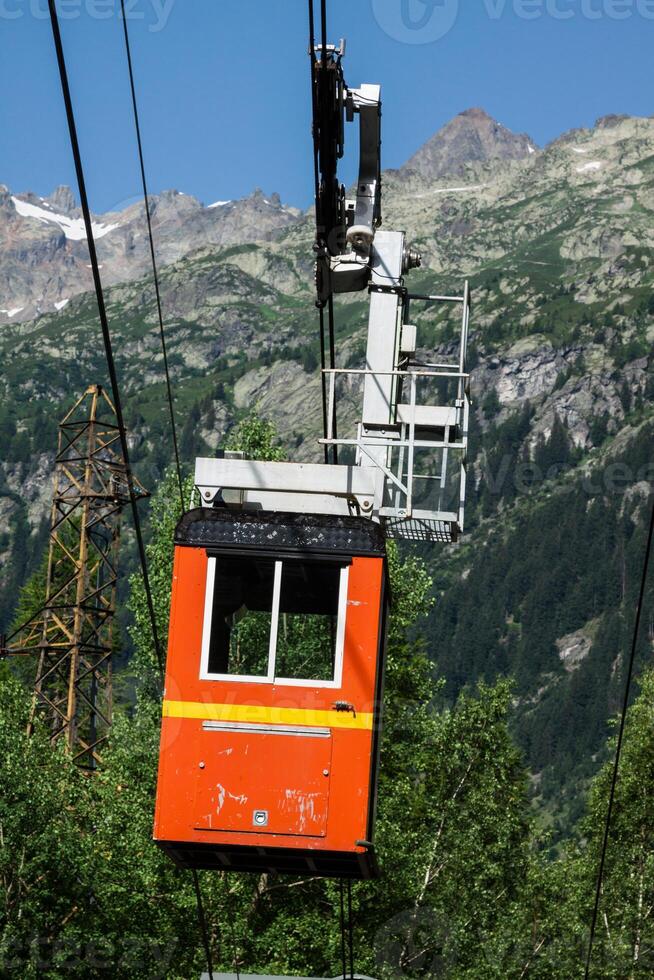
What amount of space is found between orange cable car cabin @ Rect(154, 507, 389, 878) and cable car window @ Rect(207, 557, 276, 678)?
0.03 meters

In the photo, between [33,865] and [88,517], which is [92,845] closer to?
[33,865]

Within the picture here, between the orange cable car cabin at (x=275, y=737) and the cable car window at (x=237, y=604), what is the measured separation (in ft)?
0.10

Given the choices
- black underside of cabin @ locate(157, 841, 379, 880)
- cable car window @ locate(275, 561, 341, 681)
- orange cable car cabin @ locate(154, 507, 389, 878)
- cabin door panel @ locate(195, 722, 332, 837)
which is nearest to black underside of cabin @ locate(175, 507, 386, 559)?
orange cable car cabin @ locate(154, 507, 389, 878)

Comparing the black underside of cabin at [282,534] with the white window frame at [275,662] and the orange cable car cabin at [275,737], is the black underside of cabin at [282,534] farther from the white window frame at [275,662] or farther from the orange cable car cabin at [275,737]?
the white window frame at [275,662]

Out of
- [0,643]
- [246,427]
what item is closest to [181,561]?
[246,427]

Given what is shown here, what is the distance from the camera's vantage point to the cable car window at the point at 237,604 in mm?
16031

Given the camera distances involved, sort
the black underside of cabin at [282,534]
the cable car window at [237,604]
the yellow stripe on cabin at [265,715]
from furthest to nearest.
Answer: the black underside of cabin at [282,534]
the cable car window at [237,604]
the yellow stripe on cabin at [265,715]

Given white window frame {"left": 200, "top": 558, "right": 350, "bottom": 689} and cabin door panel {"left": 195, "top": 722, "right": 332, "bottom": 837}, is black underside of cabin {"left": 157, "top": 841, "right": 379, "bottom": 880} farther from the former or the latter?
white window frame {"left": 200, "top": 558, "right": 350, "bottom": 689}

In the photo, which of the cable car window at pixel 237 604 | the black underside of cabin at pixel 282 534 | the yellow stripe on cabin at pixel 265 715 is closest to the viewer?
the yellow stripe on cabin at pixel 265 715

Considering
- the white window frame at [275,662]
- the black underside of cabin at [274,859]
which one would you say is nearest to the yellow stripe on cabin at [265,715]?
the white window frame at [275,662]

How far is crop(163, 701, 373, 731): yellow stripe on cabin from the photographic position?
15703 millimetres

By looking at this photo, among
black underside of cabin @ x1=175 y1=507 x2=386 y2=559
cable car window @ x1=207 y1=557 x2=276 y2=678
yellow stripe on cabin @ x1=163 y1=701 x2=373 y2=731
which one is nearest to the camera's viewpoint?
yellow stripe on cabin @ x1=163 y1=701 x2=373 y2=731

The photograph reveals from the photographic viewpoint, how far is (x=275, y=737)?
15.8 metres

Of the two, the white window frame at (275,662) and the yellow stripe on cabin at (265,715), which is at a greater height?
the white window frame at (275,662)
